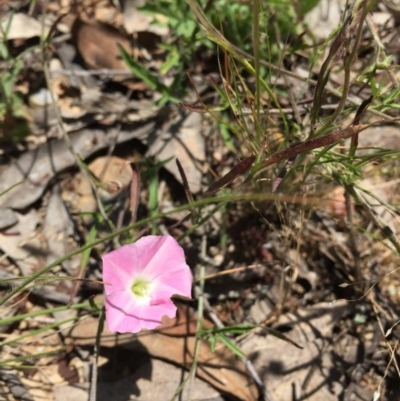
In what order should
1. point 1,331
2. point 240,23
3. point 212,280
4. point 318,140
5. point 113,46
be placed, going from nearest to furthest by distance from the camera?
point 318,140 → point 1,331 → point 212,280 → point 240,23 → point 113,46

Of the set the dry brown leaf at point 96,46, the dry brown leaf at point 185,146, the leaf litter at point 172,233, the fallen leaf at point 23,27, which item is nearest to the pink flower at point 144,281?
the leaf litter at point 172,233

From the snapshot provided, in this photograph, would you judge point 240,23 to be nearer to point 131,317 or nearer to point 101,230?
point 101,230

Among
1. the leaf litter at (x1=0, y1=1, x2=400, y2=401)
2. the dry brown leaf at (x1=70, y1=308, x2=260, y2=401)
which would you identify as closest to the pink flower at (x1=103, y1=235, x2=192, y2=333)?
the leaf litter at (x1=0, y1=1, x2=400, y2=401)

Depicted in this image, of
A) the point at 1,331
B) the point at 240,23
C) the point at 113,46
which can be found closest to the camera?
the point at 1,331

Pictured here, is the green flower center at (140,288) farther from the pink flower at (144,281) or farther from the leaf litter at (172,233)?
the leaf litter at (172,233)

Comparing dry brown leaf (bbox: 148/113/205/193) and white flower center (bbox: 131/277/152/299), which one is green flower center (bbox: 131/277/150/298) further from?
dry brown leaf (bbox: 148/113/205/193)

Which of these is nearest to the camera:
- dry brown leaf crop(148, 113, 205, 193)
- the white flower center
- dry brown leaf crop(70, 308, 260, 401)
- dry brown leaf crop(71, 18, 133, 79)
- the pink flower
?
the pink flower

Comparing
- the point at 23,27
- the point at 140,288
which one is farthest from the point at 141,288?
the point at 23,27

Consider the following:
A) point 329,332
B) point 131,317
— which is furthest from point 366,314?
point 131,317
